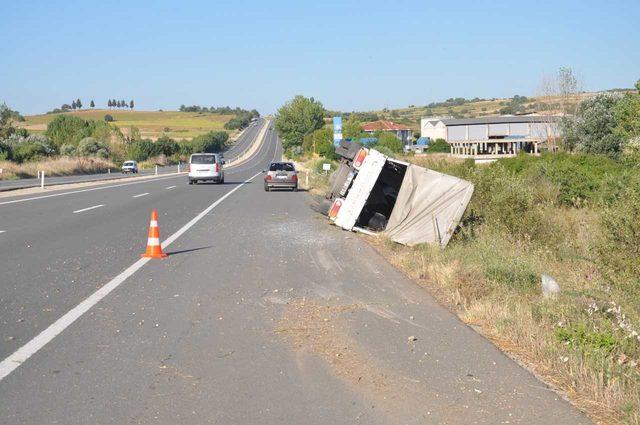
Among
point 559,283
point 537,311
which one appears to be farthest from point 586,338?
point 559,283

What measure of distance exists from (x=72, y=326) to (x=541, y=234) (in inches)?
412

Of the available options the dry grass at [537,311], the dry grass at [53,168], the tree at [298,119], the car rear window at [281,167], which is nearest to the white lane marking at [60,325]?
the dry grass at [537,311]

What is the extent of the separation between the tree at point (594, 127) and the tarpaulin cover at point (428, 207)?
1319 inches

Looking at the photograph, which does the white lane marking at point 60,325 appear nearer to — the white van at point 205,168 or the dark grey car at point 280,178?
the dark grey car at point 280,178

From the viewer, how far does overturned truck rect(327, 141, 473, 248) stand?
14375 mm

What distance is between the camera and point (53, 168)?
6066cm

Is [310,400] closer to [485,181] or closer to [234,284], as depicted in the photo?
[234,284]

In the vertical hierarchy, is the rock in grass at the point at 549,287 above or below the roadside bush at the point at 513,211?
below

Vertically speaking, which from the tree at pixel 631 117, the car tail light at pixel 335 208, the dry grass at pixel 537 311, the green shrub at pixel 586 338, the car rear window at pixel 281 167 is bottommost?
the dry grass at pixel 537 311

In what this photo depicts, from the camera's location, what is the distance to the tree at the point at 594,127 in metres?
46.8

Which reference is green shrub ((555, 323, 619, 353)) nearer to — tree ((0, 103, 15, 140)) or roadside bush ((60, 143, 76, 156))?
tree ((0, 103, 15, 140))

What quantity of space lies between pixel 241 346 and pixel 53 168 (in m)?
58.6

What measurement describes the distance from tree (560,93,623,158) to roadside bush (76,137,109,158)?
58.4 m

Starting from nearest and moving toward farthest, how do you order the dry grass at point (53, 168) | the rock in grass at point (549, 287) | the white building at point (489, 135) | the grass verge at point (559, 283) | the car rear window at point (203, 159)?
the grass verge at point (559, 283) → the rock in grass at point (549, 287) → the car rear window at point (203, 159) → the dry grass at point (53, 168) → the white building at point (489, 135)
